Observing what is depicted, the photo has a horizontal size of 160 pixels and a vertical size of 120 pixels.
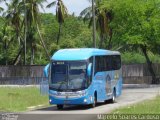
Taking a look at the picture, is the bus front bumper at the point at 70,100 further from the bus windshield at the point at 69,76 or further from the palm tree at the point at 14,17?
the palm tree at the point at 14,17

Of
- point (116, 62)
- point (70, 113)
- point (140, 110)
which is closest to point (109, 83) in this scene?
point (116, 62)

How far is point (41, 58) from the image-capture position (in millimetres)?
98375

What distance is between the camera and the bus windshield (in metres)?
27.2

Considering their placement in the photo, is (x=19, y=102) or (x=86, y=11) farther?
(x=86, y=11)

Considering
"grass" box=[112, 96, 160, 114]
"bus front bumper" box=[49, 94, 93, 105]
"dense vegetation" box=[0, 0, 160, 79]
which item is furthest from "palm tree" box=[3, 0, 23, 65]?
"grass" box=[112, 96, 160, 114]

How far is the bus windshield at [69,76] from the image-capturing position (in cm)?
2722

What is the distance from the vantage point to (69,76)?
27328mm

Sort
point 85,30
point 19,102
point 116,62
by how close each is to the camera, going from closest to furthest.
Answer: point 19,102, point 116,62, point 85,30

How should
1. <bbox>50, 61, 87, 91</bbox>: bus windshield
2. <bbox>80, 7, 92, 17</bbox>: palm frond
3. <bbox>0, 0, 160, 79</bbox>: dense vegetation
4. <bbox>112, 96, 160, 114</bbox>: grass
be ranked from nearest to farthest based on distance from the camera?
1. <bbox>112, 96, 160, 114</bbox>: grass
2. <bbox>50, 61, 87, 91</bbox>: bus windshield
3. <bbox>0, 0, 160, 79</bbox>: dense vegetation
4. <bbox>80, 7, 92, 17</bbox>: palm frond

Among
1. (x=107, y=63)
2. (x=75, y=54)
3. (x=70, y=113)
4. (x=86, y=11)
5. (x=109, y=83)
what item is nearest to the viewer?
(x=70, y=113)

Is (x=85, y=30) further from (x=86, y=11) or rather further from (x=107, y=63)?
(x=107, y=63)

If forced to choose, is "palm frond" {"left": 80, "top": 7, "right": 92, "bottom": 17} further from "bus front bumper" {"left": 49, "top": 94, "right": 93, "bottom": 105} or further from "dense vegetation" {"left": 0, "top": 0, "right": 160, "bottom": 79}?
"bus front bumper" {"left": 49, "top": 94, "right": 93, "bottom": 105}

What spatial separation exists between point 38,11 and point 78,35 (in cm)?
3176

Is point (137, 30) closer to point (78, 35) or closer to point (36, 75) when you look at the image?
point (36, 75)
